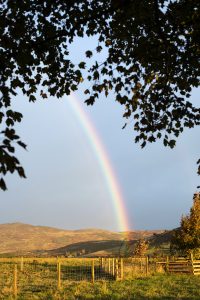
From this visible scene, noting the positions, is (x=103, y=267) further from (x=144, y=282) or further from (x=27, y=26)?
(x=27, y=26)

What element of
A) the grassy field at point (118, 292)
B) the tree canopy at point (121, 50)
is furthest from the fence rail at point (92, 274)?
the tree canopy at point (121, 50)

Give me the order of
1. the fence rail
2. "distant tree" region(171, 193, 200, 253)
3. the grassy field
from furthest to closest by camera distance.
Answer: "distant tree" region(171, 193, 200, 253), the fence rail, the grassy field

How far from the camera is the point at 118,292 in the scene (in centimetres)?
2177

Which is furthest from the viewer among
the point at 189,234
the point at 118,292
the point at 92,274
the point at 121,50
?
the point at 189,234

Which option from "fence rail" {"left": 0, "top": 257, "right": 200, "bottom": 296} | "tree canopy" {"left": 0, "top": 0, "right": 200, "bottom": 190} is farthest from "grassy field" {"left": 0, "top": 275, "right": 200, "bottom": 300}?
"tree canopy" {"left": 0, "top": 0, "right": 200, "bottom": 190}

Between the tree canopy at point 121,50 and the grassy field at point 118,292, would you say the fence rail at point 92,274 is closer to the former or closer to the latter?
the grassy field at point 118,292

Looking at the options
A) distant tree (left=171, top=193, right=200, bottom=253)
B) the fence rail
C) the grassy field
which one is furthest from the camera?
distant tree (left=171, top=193, right=200, bottom=253)

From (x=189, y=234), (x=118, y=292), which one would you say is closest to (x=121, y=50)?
(x=118, y=292)

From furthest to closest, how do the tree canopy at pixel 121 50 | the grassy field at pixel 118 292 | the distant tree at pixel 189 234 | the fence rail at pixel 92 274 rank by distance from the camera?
the distant tree at pixel 189 234
the fence rail at pixel 92 274
the grassy field at pixel 118 292
the tree canopy at pixel 121 50

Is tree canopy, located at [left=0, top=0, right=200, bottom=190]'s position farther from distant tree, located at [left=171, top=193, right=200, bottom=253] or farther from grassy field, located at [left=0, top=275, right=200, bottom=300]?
distant tree, located at [left=171, top=193, right=200, bottom=253]

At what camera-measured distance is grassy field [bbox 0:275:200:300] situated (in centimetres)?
1975

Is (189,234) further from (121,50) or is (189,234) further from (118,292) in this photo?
(121,50)

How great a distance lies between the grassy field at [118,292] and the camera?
1975 cm

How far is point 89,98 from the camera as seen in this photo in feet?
32.5
